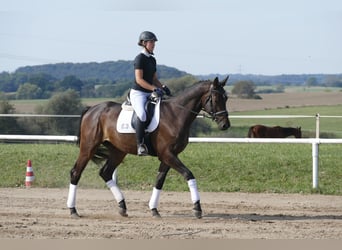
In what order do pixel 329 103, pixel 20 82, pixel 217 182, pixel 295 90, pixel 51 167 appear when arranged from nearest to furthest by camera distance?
pixel 217 182 → pixel 51 167 → pixel 20 82 → pixel 329 103 → pixel 295 90

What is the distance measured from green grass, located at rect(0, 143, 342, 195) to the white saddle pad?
4123 mm

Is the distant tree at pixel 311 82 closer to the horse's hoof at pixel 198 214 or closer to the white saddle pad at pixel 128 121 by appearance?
the white saddle pad at pixel 128 121

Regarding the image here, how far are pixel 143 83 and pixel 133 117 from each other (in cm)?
61

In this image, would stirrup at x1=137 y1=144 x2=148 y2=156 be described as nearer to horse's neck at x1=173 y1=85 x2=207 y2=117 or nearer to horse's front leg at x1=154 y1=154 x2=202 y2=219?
horse's front leg at x1=154 y1=154 x2=202 y2=219

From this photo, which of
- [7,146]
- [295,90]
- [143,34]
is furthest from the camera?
[295,90]

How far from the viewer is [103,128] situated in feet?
37.2

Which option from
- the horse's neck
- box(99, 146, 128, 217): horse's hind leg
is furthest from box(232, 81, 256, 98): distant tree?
the horse's neck

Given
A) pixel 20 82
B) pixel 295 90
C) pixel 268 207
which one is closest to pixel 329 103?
pixel 295 90

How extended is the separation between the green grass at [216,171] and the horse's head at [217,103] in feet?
14.2

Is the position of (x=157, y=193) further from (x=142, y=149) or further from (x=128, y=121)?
(x=128, y=121)

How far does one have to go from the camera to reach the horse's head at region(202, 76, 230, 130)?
10.6m

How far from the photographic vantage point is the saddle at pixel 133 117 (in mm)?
10805

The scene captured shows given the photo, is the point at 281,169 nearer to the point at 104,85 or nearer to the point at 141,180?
the point at 141,180

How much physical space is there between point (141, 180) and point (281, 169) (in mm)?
3210
